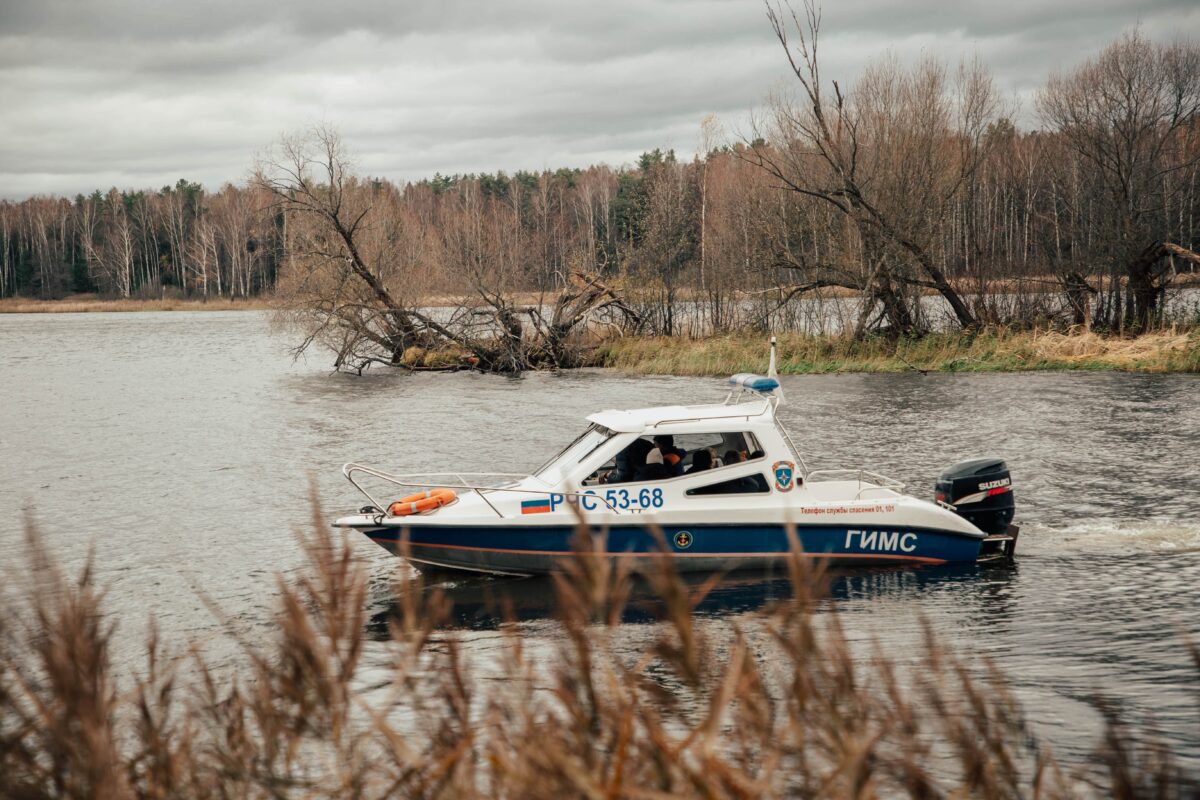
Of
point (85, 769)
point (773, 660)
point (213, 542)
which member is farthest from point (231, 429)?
point (85, 769)

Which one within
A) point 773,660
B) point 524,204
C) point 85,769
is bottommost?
point 773,660

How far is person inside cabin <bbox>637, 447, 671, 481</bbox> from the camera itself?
1382 cm

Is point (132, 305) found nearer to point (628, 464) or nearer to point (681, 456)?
point (628, 464)

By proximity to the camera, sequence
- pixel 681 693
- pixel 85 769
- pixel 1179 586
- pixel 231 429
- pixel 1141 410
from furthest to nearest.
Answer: pixel 231 429 → pixel 1141 410 → pixel 1179 586 → pixel 681 693 → pixel 85 769

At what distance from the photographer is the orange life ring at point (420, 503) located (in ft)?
45.4

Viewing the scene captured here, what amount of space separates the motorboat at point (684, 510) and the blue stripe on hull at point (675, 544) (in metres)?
0.01

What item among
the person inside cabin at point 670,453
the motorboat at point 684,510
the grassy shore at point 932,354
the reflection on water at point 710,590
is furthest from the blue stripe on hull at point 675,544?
the grassy shore at point 932,354

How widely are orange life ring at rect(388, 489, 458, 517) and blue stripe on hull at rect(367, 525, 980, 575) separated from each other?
260 millimetres

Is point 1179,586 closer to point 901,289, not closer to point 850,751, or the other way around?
point 850,751

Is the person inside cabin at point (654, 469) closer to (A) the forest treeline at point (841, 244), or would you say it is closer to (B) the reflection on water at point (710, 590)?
(B) the reflection on water at point (710, 590)

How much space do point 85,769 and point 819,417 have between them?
2520cm

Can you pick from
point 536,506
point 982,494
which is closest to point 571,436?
point 536,506

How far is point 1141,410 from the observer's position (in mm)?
26203

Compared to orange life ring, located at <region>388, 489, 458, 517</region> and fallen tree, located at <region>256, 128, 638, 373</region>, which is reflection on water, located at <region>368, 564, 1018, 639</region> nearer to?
orange life ring, located at <region>388, 489, 458, 517</region>
